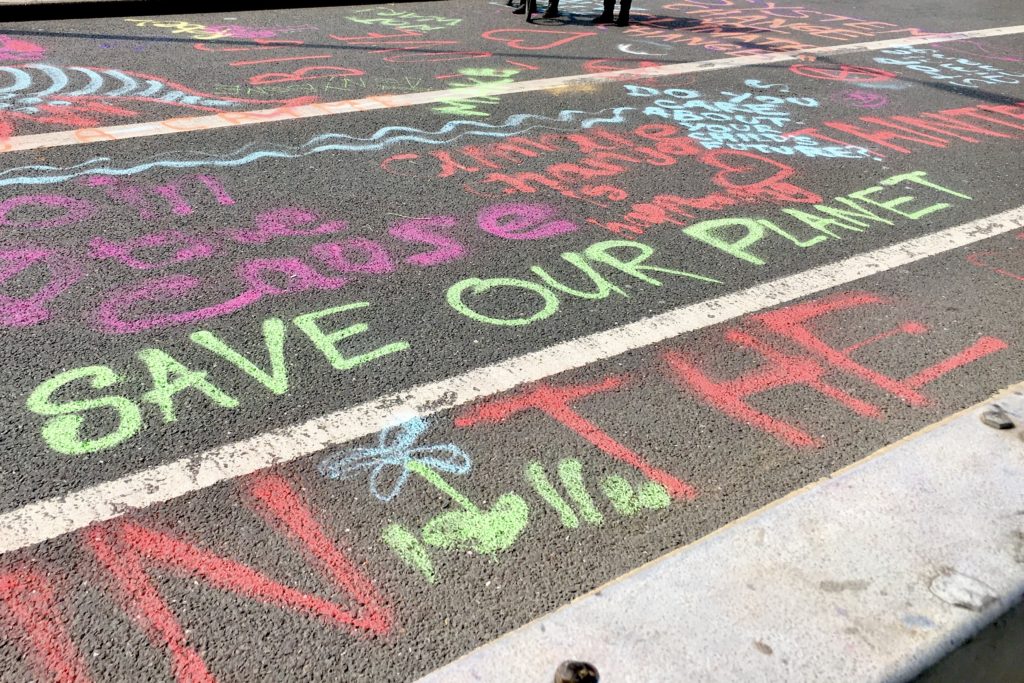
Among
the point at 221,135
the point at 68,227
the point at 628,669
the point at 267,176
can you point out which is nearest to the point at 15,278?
the point at 68,227

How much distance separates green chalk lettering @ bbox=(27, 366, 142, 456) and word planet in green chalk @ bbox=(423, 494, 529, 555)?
1042 millimetres

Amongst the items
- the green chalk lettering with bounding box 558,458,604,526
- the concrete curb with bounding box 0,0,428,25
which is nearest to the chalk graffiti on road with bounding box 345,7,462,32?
the concrete curb with bounding box 0,0,428,25

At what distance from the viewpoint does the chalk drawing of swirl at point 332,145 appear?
15.8 feet

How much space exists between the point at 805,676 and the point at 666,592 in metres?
0.34

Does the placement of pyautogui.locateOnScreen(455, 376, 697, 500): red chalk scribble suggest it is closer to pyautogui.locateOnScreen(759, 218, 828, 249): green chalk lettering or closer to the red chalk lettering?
the red chalk lettering

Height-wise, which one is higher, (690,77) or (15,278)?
(690,77)

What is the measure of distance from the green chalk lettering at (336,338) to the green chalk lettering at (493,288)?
36 centimetres

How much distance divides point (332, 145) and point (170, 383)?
2834 millimetres

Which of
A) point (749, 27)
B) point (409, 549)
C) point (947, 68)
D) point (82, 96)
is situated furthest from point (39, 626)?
point (749, 27)

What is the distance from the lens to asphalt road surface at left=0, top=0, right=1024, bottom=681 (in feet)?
7.54

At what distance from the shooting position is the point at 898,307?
388 centimetres

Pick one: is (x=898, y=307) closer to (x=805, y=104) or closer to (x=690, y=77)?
(x=805, y=104)

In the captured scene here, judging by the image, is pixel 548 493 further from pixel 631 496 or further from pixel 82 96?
pixel 82 96

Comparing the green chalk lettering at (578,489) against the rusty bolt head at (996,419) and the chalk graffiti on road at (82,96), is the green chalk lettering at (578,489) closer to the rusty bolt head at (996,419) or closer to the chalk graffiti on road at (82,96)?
the rusty bolt head at (996,419)
